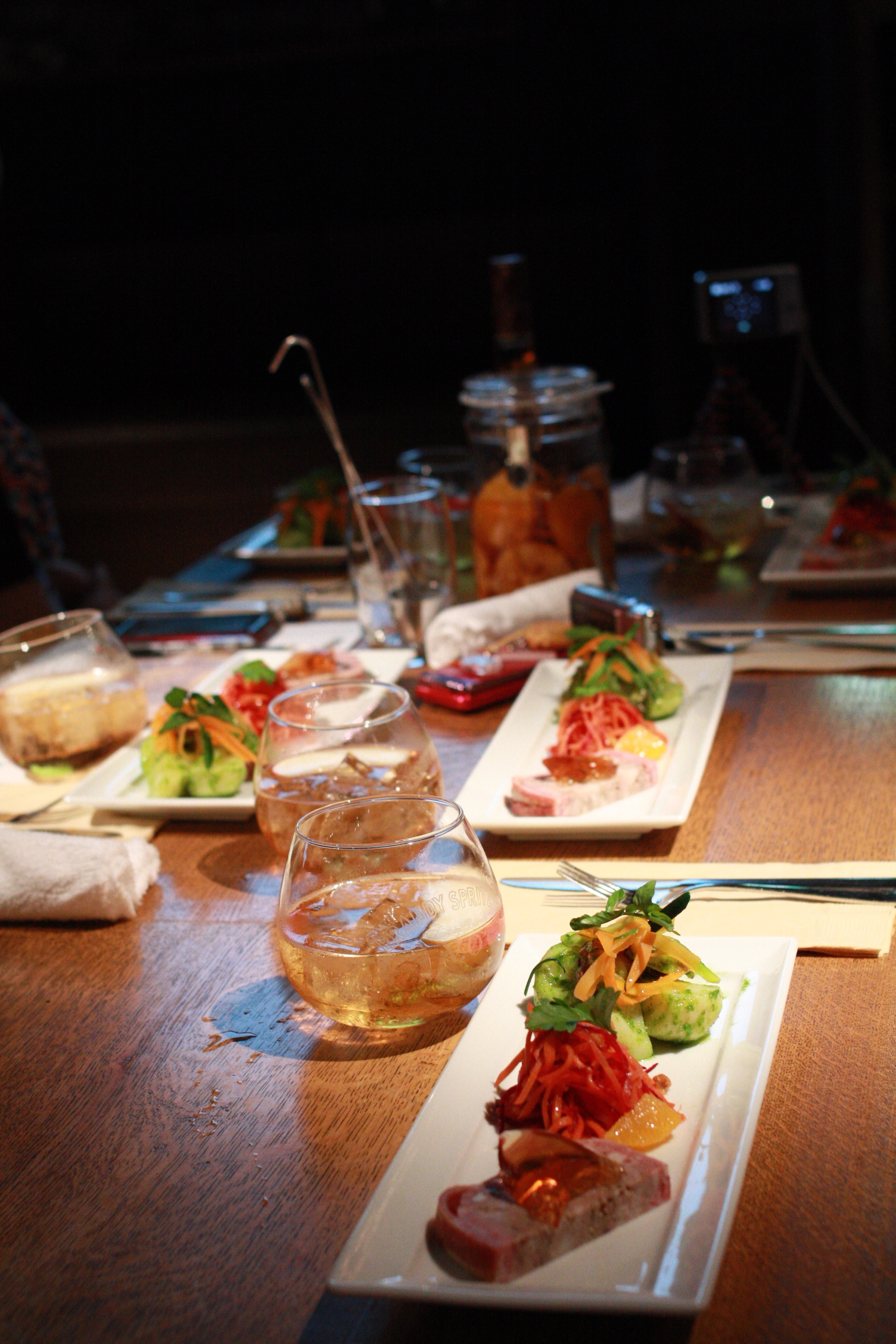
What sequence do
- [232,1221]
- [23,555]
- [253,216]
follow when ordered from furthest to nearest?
[253,216], [23,555], [232,1221]

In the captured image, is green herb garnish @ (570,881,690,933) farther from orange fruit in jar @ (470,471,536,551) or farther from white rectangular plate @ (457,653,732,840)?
orange fruit in jar @ (470,471,536,551)

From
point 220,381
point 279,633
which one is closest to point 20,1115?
point 279,633

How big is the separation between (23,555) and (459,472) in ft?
→ 5.22

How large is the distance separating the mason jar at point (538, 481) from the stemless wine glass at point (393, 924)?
1.07 metres

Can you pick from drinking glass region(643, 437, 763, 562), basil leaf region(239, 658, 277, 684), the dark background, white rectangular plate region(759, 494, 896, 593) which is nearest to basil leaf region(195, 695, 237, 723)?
basil leaf region(239, 658, 277, 684)

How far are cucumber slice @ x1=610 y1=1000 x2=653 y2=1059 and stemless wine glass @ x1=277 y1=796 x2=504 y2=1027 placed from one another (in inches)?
4.3

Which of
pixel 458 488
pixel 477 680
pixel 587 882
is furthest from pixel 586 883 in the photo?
pixel 458 488

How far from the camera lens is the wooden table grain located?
2.26 ft

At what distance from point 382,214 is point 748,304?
405 cm

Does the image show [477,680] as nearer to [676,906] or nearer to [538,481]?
[538,481]

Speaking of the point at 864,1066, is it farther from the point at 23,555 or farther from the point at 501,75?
the point at 501,75

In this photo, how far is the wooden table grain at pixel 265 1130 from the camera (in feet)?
2.26

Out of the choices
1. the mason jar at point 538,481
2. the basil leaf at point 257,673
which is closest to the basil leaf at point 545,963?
the basil leaf at point 257,673

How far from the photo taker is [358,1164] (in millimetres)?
809
